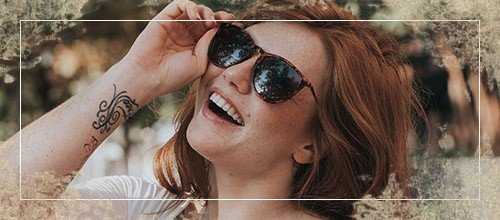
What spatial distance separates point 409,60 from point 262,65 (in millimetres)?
519

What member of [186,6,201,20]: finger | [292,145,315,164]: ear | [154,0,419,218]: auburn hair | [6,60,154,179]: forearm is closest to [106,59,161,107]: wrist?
[6,60,154,179]: forearm

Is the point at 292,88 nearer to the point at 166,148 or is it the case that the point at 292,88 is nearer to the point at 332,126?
the point at 332,126

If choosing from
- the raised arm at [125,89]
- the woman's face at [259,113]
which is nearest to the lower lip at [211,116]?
the woman's face at [259,113]

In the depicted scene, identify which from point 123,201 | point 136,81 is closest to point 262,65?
point 136,81

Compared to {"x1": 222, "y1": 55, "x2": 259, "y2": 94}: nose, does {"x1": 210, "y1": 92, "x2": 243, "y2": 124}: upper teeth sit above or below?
below

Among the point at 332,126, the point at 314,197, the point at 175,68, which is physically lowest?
the point at 314,197

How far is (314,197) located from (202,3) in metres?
0.73

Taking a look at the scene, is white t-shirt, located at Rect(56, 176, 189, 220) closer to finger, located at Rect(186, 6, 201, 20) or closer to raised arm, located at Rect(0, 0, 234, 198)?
raised arm, located at Rect(0, 0, 234, 198)

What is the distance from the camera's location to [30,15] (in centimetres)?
324

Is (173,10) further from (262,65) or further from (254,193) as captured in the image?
(254,193)

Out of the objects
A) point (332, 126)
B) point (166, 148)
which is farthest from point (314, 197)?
point (166, 148)

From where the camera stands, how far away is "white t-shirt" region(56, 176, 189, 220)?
125 inches

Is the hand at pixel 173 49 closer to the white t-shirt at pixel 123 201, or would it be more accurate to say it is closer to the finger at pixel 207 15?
the finger at pixel 207 15

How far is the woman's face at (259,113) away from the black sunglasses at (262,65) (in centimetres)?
2
